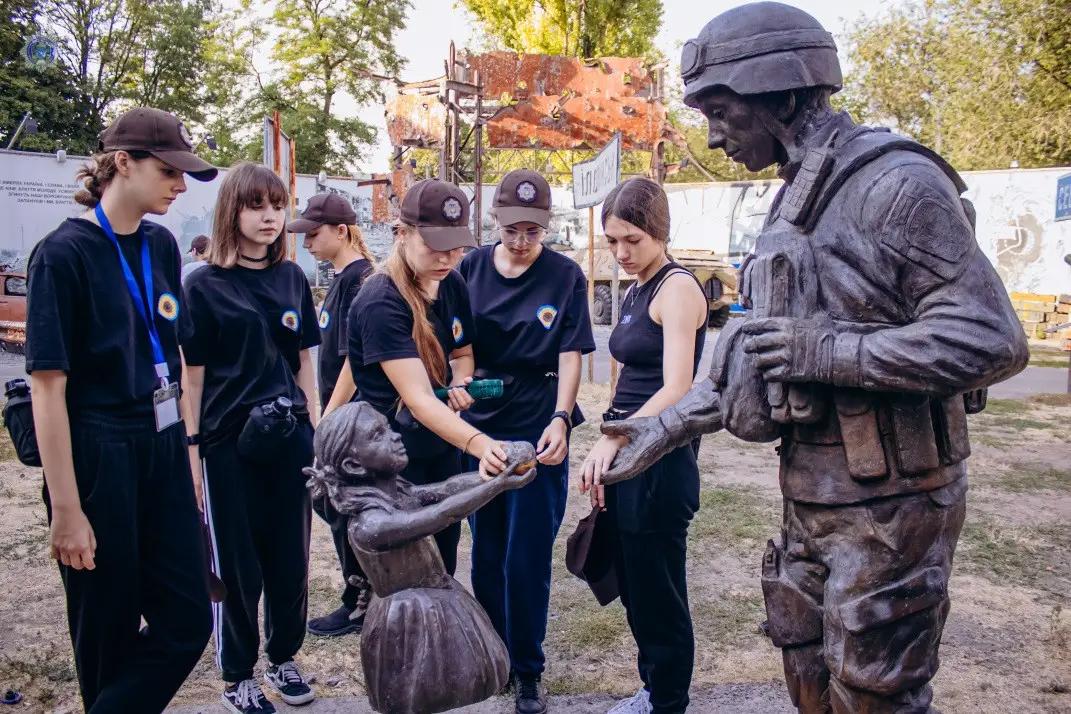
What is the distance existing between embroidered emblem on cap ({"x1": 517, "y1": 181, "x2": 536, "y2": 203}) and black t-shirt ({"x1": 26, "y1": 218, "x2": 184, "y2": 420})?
1431mm

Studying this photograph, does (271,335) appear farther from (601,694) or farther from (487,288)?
(601,694)

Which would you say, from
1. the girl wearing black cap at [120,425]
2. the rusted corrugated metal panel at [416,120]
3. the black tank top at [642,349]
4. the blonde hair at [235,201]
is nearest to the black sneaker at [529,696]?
the black tank top at [642,349]

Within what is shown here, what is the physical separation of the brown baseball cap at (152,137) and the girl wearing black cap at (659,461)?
149 centimetres

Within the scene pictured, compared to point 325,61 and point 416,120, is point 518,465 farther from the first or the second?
point 325,61

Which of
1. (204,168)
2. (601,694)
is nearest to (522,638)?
(601,694)

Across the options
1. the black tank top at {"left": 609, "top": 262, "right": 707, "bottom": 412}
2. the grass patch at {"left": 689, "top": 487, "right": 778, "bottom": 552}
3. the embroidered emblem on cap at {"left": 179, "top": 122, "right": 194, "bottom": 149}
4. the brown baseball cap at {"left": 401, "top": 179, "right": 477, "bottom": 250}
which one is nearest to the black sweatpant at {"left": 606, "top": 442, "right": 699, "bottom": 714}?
the black tank top at {"left": 609, "top": 262, "right": 707, "bottom": 412}

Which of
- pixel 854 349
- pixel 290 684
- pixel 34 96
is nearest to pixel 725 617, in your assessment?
pixel 290 684

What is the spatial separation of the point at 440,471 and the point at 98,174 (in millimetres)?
1637

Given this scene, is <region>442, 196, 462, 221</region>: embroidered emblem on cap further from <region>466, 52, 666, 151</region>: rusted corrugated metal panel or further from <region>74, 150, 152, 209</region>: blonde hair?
<region>466, 52, 666, 151</region>: rusted corrugated metal panel

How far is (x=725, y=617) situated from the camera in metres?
4.43

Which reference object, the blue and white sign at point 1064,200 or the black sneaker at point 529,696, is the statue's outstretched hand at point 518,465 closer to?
the black sneaker at point 529,696

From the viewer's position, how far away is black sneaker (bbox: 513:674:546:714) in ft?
11.0

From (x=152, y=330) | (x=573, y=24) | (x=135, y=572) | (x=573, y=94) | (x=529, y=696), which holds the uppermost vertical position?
(x=573, y=24)

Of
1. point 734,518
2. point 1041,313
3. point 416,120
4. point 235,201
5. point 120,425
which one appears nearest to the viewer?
point 120,425
